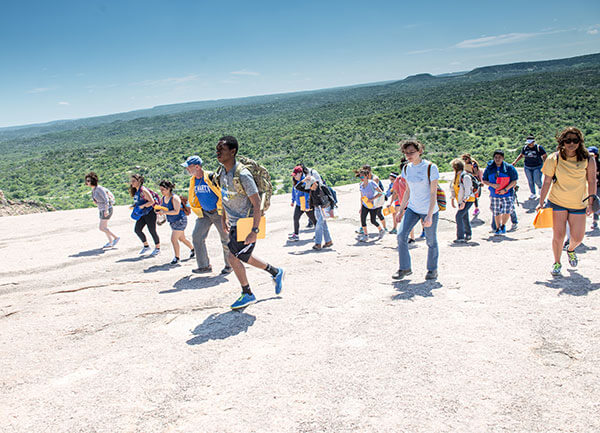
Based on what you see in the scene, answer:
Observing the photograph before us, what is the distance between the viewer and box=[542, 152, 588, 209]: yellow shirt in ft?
16.2

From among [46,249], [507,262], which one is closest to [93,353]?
[507,262]

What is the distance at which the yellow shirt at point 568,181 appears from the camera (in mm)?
4926

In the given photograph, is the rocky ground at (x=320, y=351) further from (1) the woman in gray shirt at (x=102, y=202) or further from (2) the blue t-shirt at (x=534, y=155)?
(2) the blue t-shirt at (x=534, y=155)

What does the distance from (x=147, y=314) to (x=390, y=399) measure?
3091mm

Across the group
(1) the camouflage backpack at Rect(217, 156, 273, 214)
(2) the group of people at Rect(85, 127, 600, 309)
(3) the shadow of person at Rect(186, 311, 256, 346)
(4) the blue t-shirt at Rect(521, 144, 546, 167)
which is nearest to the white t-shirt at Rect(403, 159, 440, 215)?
(2) the group of people at Rect(85, 127, 600, 309)

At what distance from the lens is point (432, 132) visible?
1713 inches

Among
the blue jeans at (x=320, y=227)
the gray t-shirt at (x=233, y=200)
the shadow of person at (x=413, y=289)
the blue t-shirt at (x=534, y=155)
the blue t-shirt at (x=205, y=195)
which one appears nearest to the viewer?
the gray t-shirt at (x=233, y=200)

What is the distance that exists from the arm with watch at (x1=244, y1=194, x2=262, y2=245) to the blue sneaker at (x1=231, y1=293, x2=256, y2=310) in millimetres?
731

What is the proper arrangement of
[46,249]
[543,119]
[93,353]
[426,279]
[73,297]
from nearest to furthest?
[93,353]
[426,279]
[73,297]
[46,249]
[543,119]

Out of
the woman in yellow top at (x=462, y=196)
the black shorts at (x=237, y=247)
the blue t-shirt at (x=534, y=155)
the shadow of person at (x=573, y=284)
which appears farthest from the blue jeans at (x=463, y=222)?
the black shorts at (x=237, y=247)

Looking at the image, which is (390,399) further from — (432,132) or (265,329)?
(432,132)

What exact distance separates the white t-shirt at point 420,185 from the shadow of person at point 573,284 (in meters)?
1.48

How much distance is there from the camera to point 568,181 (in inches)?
195

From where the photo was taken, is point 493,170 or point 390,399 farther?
point 493,170
